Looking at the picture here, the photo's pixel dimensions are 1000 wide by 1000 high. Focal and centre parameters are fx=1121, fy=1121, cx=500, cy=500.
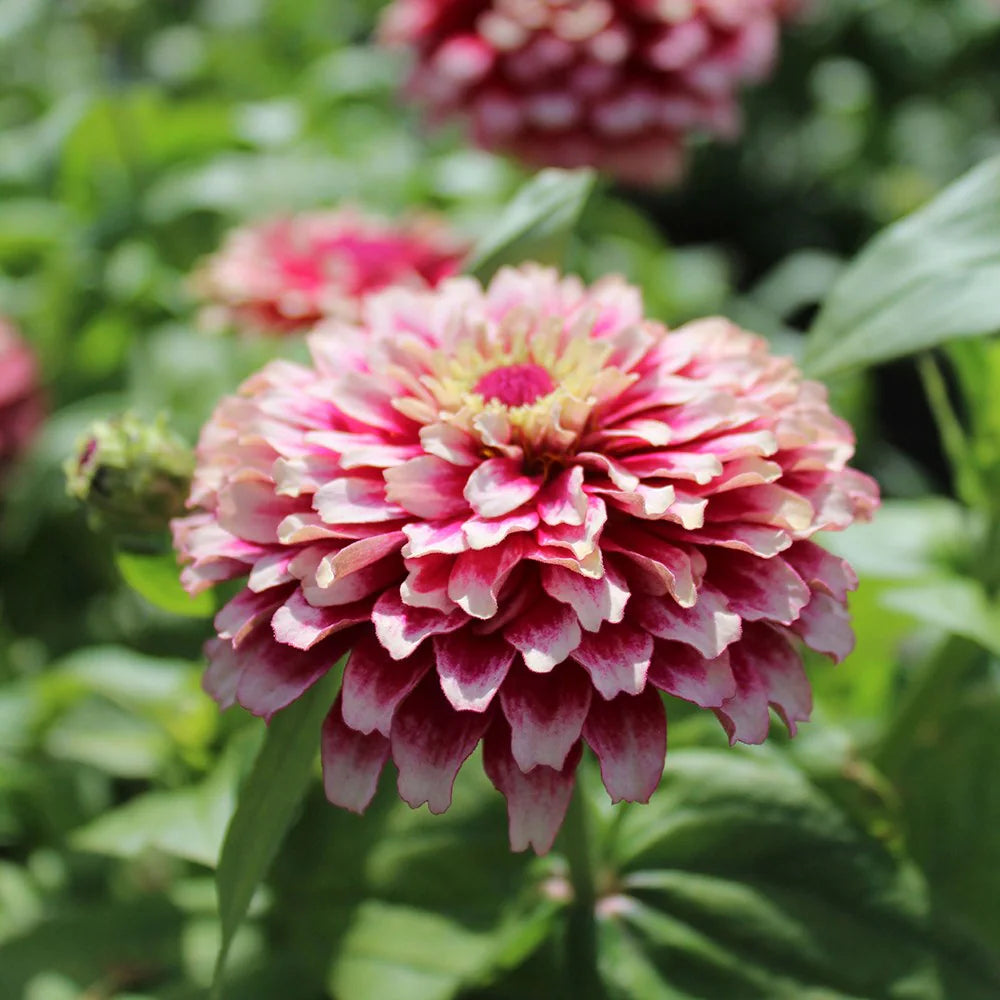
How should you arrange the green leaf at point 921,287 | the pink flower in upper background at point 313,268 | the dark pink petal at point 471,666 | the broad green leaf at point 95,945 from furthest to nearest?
the pink flower in upper background at point 313,268 → the broad green leaf at point 95,945 → the green leaf at point 921,287 → the dark pink petal at point 471,666

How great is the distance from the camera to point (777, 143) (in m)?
1.70

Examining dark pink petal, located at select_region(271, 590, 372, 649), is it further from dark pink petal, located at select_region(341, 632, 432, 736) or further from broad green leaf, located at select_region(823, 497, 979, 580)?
broad green leaf, located at select_region(823, 497, 979, 580)

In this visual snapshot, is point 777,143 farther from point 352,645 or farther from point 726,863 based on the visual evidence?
point 352,645

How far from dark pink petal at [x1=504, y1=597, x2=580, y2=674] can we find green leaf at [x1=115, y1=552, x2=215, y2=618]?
205mm

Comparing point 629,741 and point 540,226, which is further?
point 540,226

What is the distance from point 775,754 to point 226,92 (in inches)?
47.8

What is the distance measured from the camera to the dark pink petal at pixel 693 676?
1.19ft

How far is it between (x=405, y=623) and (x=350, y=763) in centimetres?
6

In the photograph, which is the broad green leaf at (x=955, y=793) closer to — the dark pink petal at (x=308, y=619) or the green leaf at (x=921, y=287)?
the green leaf at (x=921, y=287)

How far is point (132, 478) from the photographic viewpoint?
504 mm

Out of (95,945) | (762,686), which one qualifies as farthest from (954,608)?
(95,945)

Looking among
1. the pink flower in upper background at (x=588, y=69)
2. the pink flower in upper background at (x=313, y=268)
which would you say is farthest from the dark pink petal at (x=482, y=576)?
the pink flower in upper background at (x=588, y=69)

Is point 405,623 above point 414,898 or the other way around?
above

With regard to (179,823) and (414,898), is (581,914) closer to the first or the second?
(414,898)
